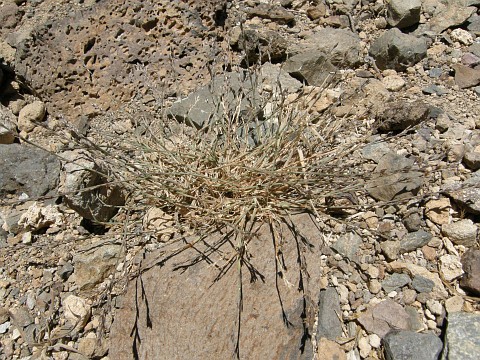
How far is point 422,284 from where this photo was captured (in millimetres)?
1791

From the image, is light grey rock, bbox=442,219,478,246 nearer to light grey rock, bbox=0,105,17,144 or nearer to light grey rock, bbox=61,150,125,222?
light grey rock, bbox=61,150,125,222

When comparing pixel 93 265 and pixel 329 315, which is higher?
pixel 93 265

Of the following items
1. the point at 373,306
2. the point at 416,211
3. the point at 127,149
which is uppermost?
the point at 127,149

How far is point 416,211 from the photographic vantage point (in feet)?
6.55

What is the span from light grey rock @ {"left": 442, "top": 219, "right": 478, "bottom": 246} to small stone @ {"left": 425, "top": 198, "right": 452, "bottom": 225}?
35 millimetres

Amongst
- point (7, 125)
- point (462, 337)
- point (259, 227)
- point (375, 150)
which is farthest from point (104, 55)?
point (462, 337)

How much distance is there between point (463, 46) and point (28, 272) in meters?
2.68

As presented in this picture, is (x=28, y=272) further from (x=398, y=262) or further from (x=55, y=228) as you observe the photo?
→ (x=398, y=262)

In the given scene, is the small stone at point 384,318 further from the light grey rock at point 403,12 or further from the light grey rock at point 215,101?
the light grey rock at point 403,12

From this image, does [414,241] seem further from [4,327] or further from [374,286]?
[4,327]

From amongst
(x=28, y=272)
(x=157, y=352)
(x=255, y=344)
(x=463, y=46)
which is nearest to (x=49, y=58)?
(x=28, y=272)

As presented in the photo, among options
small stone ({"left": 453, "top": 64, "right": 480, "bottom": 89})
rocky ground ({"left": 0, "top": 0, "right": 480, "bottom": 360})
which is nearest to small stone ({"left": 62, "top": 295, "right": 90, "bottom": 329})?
rocky ground ({"left": 0, "top": 0, "right": 480, "bottom": 360})

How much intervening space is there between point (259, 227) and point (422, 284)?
691mm

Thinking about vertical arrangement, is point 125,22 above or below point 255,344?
above
